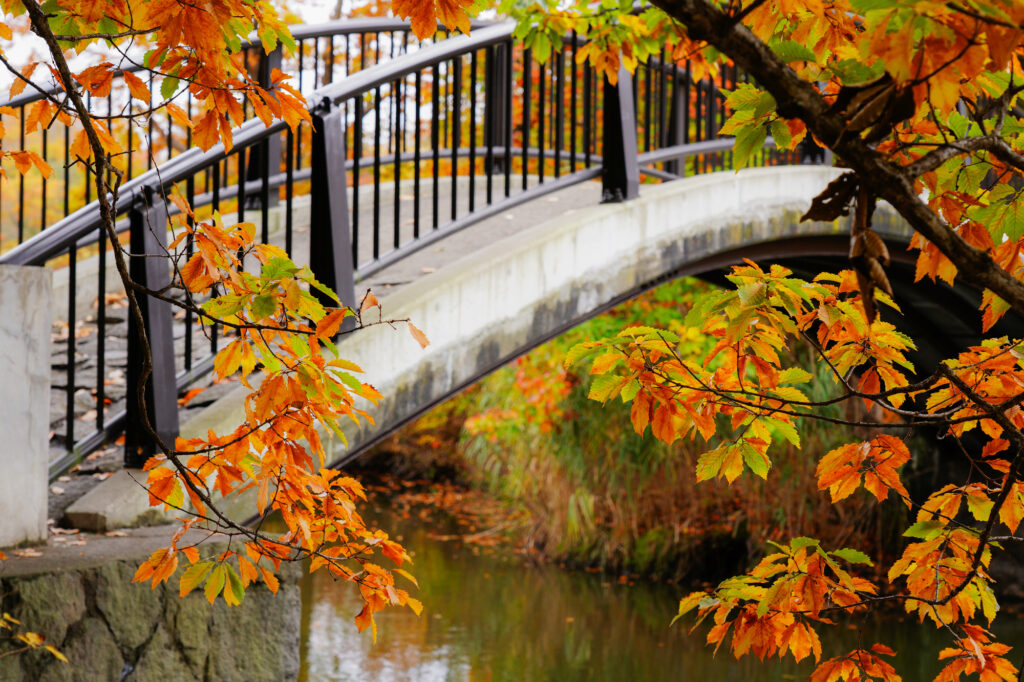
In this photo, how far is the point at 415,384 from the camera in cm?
386

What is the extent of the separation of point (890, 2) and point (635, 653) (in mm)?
6530

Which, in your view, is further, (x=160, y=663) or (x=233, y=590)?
(x=160, y=663)

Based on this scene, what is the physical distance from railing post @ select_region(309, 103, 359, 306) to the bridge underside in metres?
0.24

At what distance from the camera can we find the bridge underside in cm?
377

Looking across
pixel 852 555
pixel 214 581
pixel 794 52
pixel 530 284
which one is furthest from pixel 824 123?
pixel 530 284

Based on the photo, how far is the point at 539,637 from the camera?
286 inches

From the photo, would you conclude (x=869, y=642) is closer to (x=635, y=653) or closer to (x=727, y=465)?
(x=635, y=653)

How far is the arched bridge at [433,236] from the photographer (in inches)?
133

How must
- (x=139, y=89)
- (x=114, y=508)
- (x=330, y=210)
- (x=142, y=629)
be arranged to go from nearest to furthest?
(x=139, y=89) → (x=142, y=629) → (x=114, y=508) → (x=330, y=210)

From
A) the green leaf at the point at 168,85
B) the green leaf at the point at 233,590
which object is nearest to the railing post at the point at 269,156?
the green leaf at the point at 168,85

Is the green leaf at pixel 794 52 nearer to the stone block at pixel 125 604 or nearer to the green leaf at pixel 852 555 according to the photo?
the green leaf at pixel 852 555

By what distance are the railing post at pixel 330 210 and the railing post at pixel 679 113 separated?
9.01 feet

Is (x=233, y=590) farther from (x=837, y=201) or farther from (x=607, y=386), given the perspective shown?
(x=837, y=201)

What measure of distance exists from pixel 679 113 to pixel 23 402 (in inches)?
169
